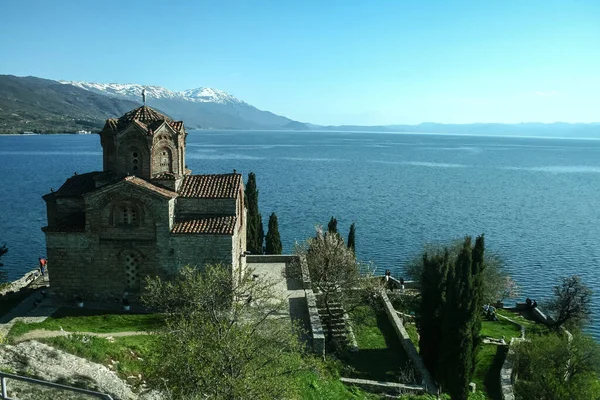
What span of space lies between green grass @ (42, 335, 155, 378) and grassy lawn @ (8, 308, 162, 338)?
2569 mm

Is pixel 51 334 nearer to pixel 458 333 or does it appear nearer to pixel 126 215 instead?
pixel 126 215

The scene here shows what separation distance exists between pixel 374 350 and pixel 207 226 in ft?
37.1

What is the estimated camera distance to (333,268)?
97.3 ft

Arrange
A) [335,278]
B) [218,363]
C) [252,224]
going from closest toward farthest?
[218,363] → [335,278] → [252,224]

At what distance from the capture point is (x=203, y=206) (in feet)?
89.8

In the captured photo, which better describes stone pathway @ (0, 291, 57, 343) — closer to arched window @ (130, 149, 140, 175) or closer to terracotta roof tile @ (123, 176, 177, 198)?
terracotta roof tile @ (123, 176, 177, 198)

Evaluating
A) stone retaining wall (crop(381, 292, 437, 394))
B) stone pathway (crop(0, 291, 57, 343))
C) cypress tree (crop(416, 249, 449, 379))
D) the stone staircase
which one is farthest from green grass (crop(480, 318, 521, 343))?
stone pathway (crop(0, 291, 57, 343))

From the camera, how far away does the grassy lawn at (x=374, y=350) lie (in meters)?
23.5

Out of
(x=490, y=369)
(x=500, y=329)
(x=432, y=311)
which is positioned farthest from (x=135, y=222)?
(x=500, y=329)

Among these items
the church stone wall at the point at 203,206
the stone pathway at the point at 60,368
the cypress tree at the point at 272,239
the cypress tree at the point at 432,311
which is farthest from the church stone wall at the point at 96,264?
the cypress tree at the point at 272,239

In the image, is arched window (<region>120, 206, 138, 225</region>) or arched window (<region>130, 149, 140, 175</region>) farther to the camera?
arched window (<region>130, 149, 140, 175</region>)

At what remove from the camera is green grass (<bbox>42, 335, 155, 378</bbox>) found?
18413 millimetres

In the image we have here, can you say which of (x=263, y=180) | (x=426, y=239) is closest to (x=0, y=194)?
(x=263, y=180)

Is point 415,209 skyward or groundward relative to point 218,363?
groundward
